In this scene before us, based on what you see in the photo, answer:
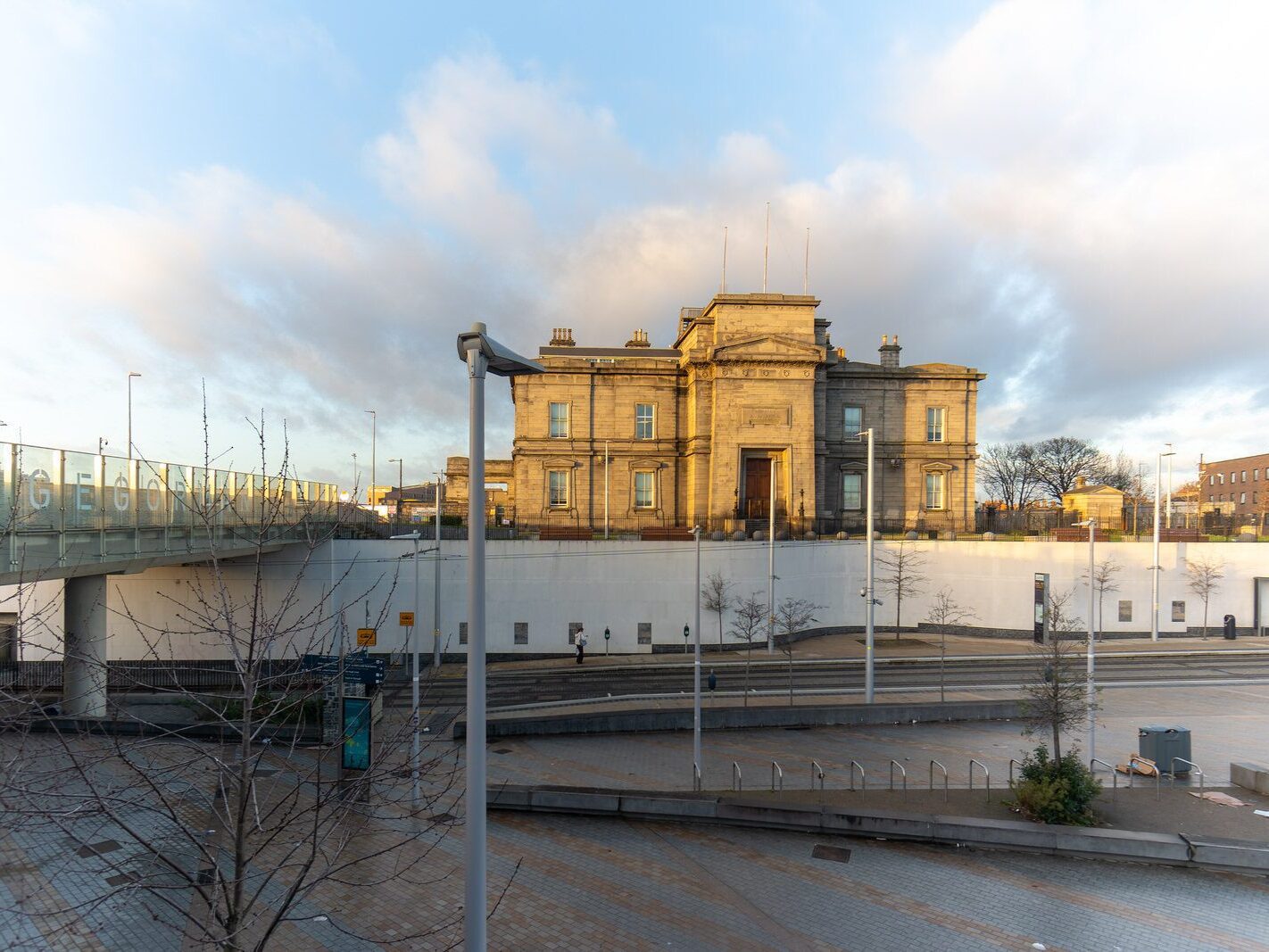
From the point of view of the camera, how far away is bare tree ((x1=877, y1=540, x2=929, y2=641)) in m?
40.6

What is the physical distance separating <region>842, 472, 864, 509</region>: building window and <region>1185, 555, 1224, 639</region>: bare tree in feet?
60.2

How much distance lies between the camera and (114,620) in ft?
108

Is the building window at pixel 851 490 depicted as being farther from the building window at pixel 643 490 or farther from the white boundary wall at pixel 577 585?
the building window at pixel 643 490

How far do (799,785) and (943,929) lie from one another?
19.8ft

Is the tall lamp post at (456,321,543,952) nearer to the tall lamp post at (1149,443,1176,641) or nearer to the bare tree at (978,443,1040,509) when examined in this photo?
the tall lamp post at (1149,443,1176,641)

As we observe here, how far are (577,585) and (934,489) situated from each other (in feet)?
91.3

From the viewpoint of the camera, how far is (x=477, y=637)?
7.49 meters

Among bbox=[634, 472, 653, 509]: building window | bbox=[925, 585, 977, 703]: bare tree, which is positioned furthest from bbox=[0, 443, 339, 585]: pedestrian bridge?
bbox=[925, 585, 977, 703]: bare tree

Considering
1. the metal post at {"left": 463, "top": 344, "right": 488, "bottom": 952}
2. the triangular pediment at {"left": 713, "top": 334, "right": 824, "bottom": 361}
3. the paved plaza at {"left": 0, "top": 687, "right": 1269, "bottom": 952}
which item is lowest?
the paved plaza at {"left": 0, "top": 687, "right": 1269, "bottom": 952}

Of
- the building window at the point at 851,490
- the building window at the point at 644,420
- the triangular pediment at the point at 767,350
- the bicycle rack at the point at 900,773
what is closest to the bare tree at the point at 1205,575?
the building window at the point at 851,490

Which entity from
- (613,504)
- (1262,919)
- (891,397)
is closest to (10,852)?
(1262,919)

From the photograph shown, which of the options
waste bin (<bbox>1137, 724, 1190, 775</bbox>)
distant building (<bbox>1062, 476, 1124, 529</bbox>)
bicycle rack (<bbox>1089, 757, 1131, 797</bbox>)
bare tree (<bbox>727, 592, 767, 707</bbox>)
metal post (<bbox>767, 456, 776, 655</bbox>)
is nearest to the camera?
bicycle rack (<bbox>1089, 757, 1131, 797</bbox>)

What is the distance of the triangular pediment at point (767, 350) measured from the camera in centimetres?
4353

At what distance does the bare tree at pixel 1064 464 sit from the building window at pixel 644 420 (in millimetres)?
58687
